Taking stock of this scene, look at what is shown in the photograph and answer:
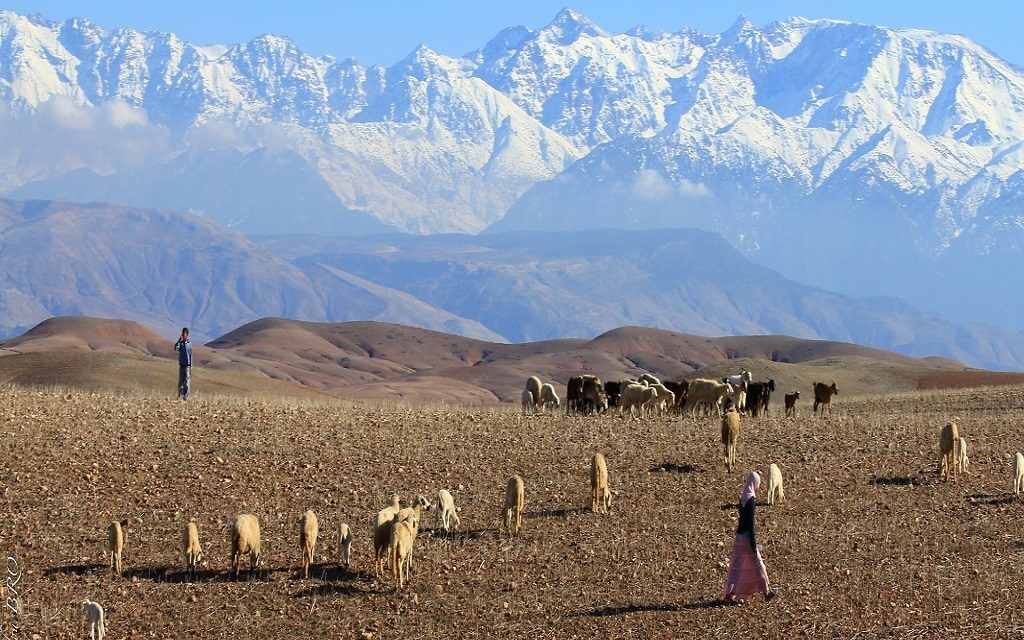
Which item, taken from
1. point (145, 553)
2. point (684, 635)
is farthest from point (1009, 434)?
point (145, 553)

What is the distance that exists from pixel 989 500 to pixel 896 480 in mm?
1924

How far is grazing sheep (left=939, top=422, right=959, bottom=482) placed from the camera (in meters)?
23.6

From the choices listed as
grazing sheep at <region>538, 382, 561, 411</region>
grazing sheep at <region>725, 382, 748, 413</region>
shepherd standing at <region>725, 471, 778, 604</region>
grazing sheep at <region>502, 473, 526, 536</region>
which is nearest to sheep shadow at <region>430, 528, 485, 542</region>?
grazing sheep at <region>502, 473, 526, 536</region>

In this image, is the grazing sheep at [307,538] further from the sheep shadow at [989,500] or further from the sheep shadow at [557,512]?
the sheep shadow at [989,500]

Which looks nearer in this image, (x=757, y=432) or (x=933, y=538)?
(x=933, y=538)

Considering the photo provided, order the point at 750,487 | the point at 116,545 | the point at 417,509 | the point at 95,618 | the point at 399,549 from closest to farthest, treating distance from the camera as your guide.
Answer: the point at 95,618 → the point at 750,487 → the point at 399,549 → the point at 116,545 → the point at 417,509

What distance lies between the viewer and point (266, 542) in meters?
20.2

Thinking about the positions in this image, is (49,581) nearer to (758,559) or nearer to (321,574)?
(321,574)

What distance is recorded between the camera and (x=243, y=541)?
1817cm

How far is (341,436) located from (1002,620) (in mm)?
14185

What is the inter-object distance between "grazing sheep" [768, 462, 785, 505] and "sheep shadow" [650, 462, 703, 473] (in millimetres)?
2093

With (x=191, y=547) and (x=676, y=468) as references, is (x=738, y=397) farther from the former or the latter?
(x=191, y=547)

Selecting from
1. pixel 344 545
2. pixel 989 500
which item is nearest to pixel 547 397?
pixel 989 500

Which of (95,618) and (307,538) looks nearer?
(95,618)
